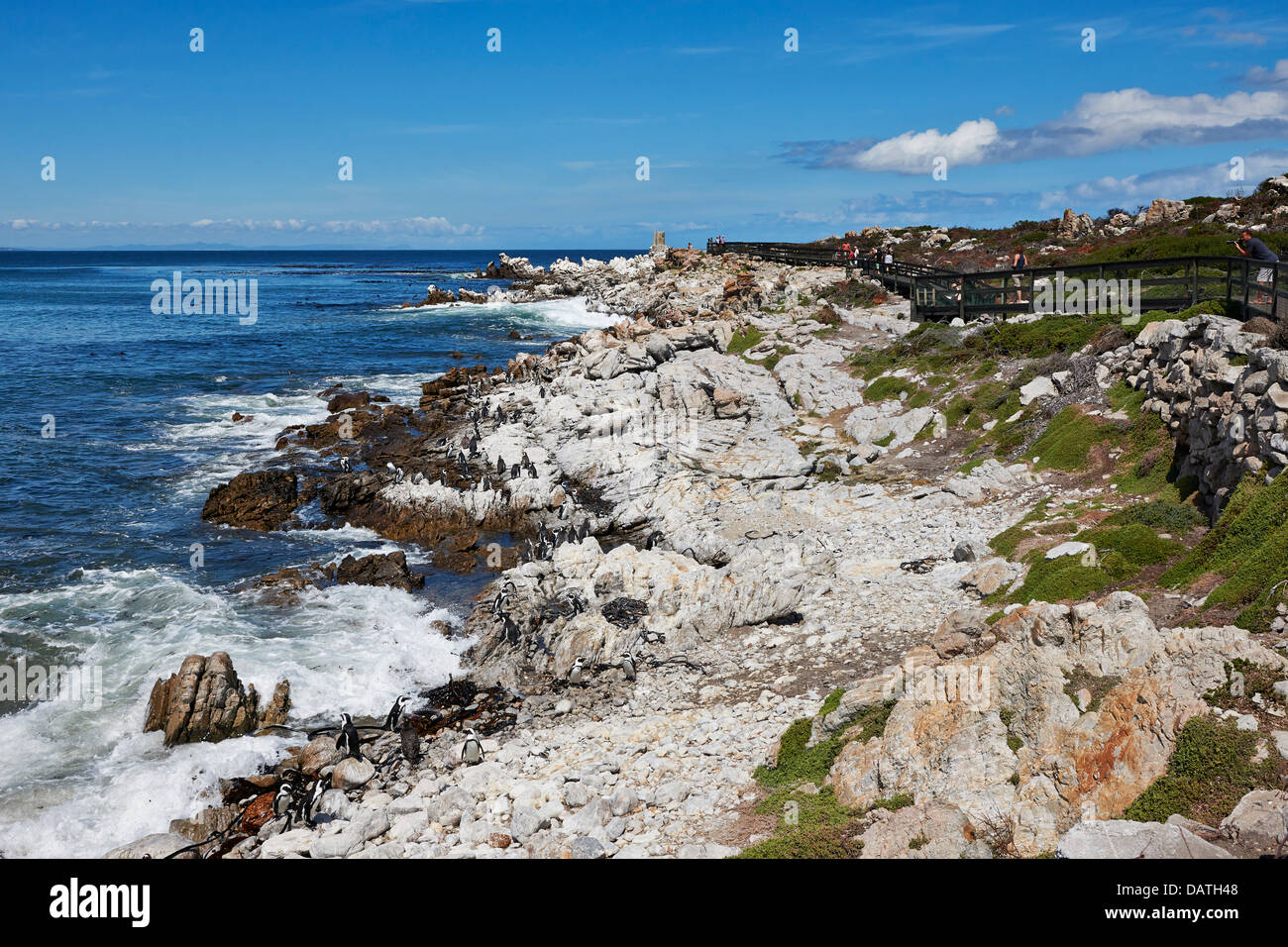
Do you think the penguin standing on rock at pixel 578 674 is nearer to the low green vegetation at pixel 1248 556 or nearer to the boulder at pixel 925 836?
the boulder at pixel 925 836

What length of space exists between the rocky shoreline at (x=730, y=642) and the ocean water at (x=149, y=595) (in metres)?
1.03

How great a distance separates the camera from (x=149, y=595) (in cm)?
2108

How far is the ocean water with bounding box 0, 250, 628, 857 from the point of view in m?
14.3

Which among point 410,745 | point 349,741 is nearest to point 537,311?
point 349,741

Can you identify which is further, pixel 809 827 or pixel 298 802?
pixel 298 802

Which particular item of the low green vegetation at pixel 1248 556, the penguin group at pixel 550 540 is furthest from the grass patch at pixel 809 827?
the penguin group at pixel 550 540

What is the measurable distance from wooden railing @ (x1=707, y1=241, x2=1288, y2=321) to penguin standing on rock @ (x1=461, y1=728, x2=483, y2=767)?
1722 centimetres

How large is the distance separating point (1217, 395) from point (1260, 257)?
26.0ft

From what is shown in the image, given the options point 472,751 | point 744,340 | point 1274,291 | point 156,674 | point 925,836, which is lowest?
point 472,751

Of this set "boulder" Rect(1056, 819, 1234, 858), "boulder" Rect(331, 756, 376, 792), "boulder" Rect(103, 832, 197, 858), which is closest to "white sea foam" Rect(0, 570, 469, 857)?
"boulder" Rect(103, 832, 197, 858)

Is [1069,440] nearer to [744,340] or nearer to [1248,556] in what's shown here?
[1248,556]

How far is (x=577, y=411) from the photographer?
33250 mm

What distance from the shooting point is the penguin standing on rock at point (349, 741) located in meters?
14.5

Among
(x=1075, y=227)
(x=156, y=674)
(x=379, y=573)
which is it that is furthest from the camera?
(x=1075, y=227)
